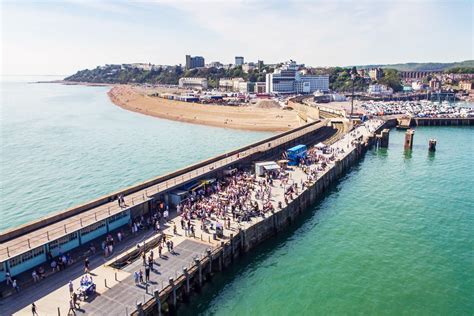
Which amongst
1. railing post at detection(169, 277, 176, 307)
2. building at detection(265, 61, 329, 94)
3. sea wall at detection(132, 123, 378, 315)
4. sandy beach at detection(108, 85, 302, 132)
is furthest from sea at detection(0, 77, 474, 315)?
building at detection(265, 61, 329, 94)

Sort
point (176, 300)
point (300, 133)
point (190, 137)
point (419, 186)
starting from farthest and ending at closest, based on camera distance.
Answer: point (190, 137)
point (300, 133)
point (419, 186)
point (176, 300)

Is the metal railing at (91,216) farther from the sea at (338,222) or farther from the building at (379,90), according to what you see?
the building at (379,90)

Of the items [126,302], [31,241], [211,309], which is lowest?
[211,309]

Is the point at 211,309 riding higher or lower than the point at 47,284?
lower

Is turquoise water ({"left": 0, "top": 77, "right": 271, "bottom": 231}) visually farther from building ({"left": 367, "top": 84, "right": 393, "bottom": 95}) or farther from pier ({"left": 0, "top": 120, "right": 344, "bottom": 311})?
building ({"left": 367, "top": 84, "right": 393, "bottom": 95})

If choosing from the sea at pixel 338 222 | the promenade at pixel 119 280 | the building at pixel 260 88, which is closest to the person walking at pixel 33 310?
the promenade at pixel 119 280

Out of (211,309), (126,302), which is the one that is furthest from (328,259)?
(126,302)

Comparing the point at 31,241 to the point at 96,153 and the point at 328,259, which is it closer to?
the point at 328,259
